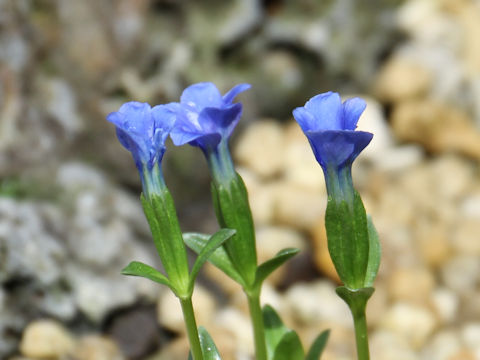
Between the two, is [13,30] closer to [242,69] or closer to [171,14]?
[171,14]

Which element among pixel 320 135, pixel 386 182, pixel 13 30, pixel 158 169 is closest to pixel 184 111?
pixel 158 169

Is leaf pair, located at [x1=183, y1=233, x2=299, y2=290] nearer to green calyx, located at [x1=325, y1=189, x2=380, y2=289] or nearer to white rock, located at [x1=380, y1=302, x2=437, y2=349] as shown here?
green calyx, located at [x1=325, y1=189, x2=380, y2=289]

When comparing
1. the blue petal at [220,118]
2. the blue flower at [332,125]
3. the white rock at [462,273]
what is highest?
the blue petal at [220,118]

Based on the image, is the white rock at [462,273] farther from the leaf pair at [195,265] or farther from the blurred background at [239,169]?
the leaf pair at [195,265]

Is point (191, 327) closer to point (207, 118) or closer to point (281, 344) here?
point (281, 344)

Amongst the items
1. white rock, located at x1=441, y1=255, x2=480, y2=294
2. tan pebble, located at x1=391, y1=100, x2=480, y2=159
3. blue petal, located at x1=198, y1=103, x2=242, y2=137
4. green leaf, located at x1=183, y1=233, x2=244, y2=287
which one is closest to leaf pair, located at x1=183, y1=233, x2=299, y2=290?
green leaf, located at x1=183, y1=233, x2=244, y2=287

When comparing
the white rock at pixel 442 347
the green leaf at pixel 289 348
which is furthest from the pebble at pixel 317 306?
the green leaf at pixel 289 348

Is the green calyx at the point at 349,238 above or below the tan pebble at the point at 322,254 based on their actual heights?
below
